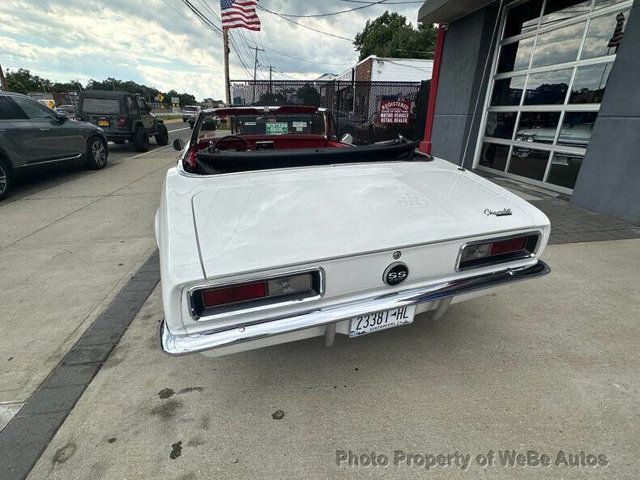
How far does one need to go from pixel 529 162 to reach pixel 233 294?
271 inches

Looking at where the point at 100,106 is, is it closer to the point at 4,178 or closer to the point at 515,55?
the point at 4,178

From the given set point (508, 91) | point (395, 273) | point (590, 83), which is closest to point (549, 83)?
point (590, 83)

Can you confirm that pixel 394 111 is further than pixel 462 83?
Yes

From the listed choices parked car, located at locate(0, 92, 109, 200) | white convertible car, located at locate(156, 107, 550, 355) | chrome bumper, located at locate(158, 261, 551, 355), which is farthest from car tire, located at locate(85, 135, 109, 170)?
chrome bumper, located at locate(158, 261, 551, 355)

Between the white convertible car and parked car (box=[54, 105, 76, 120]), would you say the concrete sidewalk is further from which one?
parked car (box=[54, 105, 76, 120])

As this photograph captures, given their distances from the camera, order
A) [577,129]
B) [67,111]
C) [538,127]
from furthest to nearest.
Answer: [67,111] → [538,127] → [577,129]

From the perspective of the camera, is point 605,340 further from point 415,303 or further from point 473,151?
point 473,151

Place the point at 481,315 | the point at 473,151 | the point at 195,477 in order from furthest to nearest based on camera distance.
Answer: the point at 473,151 < the point at 481,315 < the point at 195,477

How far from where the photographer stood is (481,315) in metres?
2.54

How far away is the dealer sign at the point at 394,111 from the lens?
403 inches

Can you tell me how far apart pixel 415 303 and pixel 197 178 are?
1460mm

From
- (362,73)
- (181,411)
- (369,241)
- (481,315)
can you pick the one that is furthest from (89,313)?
(362,73)

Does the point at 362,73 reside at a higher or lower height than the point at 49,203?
higher

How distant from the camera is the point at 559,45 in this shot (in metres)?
5.81
